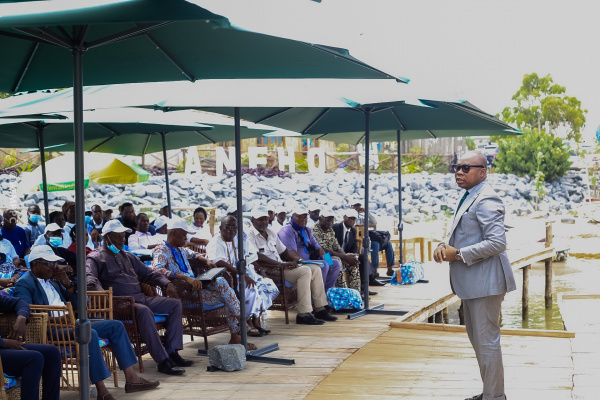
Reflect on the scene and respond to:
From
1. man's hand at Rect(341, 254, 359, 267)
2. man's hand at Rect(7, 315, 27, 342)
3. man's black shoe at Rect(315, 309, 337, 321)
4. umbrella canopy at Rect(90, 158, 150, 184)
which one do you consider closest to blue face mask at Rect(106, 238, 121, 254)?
man's hand at Rect(7, 315, 27, 342)

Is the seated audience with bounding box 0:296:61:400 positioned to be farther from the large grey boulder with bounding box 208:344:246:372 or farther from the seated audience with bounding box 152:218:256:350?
the seated audience with bounding box 152:218:256:350

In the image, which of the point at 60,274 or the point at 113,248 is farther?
the point at 113,248

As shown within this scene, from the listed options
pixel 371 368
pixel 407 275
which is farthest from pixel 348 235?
pixel 371 368

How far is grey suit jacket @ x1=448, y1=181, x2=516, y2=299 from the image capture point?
474 cm

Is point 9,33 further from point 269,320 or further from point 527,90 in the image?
point 527,90

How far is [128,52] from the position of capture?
4.86m

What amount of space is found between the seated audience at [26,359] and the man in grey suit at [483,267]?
2.38m

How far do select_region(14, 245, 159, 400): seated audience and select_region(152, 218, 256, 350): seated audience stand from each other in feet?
3.79

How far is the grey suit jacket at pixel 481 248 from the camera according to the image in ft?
15.6

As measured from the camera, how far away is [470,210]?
193 inches

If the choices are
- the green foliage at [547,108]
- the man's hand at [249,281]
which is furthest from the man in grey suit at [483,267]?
the green foliage at [547,108]

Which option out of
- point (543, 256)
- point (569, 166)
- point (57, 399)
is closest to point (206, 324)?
point (57, 399)

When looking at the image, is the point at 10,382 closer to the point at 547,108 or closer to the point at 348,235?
the point at 348,235

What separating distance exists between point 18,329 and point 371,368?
2756mm
